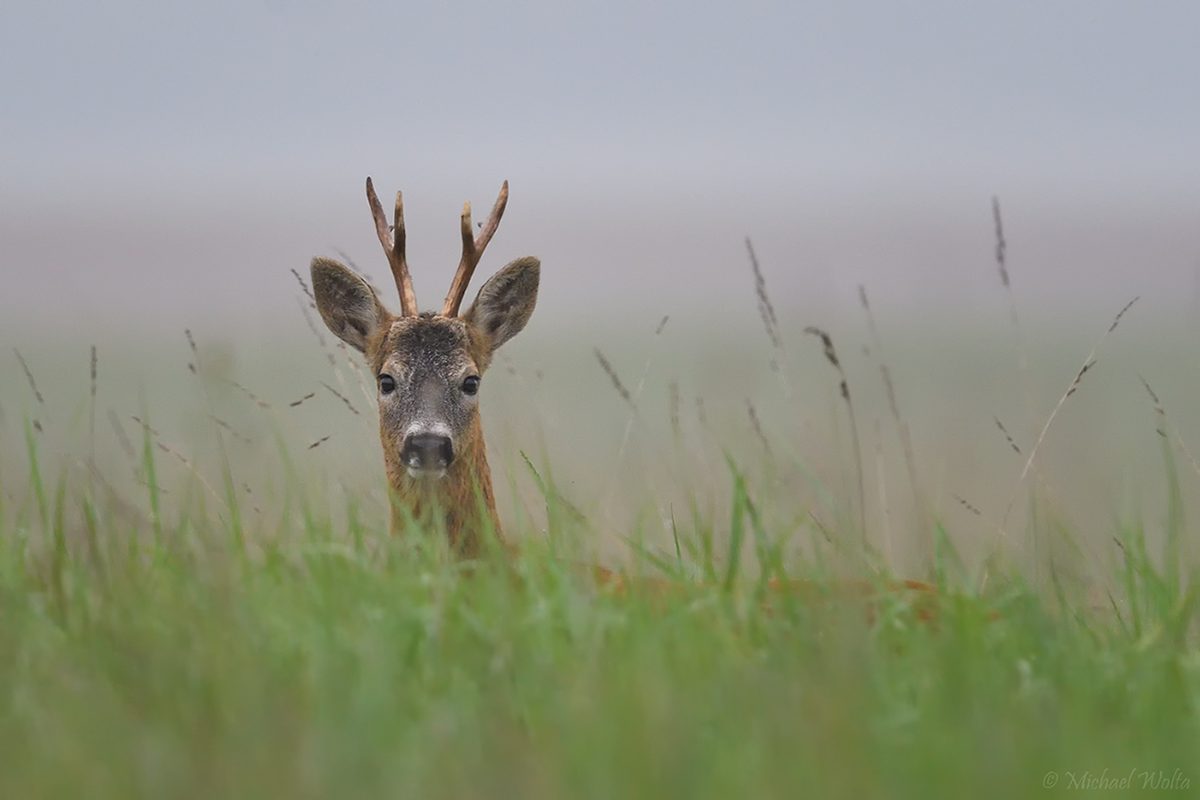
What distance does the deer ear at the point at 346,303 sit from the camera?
20.8 feet

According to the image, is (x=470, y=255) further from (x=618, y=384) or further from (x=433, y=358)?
(x=618, y=384)

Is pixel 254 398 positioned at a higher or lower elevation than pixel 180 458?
higher

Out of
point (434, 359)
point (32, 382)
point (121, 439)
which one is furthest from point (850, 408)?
point (32, 382)

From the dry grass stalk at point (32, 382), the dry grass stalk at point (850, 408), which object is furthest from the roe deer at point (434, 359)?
the dry grass stalk at point (32, 382)

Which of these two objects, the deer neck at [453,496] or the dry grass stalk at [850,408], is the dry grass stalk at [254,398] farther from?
the dry grass stalk at [850,408]

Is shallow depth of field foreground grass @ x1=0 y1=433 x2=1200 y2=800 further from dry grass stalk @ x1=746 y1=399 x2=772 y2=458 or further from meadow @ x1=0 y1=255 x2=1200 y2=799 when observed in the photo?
dry grass stalk @ x1=746 y1=399 x2=772 y2=458

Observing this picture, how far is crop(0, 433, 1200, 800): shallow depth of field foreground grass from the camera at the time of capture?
2637 mm

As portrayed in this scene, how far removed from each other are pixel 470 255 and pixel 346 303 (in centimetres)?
70

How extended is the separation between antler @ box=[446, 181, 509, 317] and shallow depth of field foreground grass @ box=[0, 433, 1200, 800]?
2228 mm

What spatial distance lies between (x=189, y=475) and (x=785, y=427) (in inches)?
86.7

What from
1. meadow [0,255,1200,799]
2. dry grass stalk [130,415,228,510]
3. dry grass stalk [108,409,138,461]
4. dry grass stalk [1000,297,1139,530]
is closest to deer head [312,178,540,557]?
meadow [0,255,1200,799]

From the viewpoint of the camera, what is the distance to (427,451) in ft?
17.8

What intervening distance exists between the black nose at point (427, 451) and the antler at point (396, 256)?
32.7 inches

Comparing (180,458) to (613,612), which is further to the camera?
(180,458)
